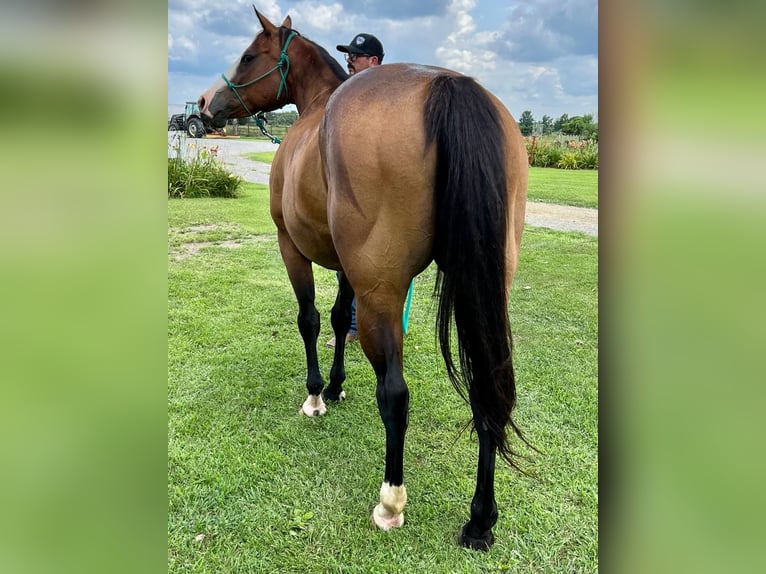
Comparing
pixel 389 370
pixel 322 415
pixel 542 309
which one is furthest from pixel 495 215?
pixel 542 309

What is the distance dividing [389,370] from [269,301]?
356 centimetres

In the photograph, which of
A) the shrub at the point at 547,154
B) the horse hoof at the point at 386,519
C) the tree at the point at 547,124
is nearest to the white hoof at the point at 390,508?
the horse hoof at the point at 386,519

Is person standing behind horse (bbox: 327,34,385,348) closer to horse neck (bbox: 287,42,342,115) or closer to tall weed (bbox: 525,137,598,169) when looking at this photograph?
horse neck (bbox: 287,42,342,115)

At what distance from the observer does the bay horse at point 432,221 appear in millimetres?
1904

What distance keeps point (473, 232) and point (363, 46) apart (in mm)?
2456

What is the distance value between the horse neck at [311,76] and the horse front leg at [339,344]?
1224 millimetres

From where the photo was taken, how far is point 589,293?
5617 millimetres

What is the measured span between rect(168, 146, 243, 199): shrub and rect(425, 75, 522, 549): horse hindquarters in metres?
10.7

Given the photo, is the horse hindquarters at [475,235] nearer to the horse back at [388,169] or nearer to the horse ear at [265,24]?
the horse back at [388,169]

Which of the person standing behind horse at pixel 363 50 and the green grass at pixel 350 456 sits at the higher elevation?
the person standing behind horse at pixel 363 50

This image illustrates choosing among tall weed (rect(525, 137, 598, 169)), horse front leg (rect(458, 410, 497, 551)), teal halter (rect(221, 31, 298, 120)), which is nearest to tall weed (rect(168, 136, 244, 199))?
tall weed (rect(525, 137, 598, 169))

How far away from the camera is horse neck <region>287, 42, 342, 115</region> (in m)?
3.23

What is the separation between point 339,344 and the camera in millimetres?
3615
